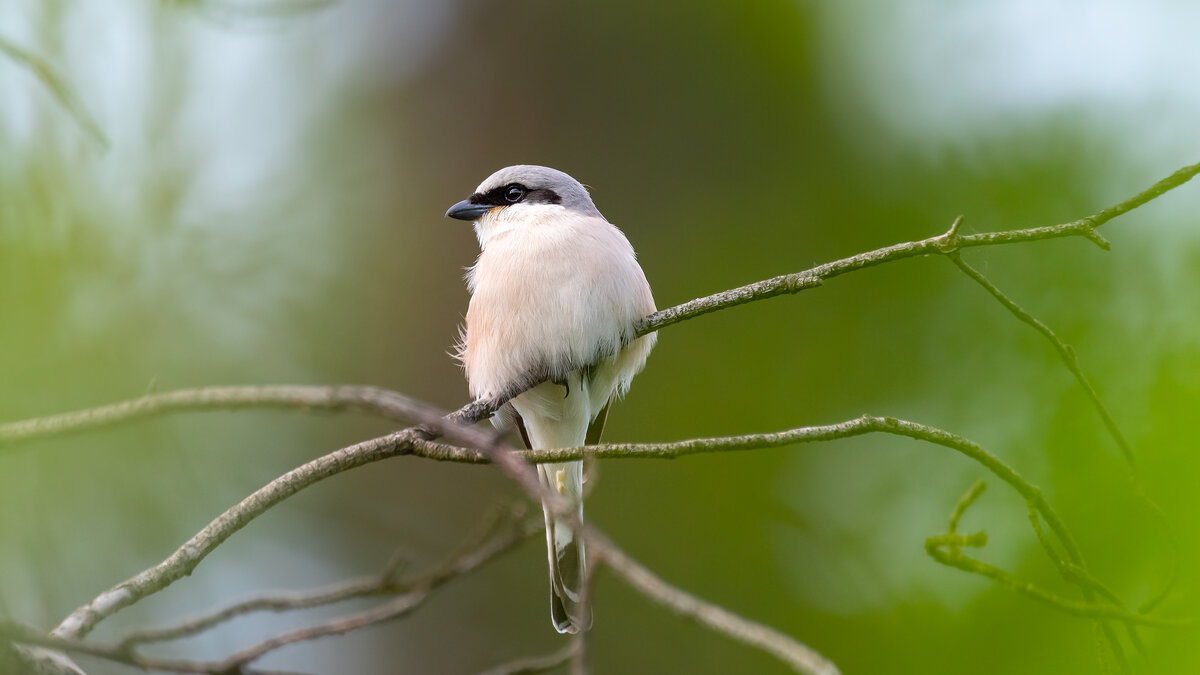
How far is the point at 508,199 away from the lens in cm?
420

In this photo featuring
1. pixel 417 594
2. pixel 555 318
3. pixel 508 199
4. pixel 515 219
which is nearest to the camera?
pixel 417 594

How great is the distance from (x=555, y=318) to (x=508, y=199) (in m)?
0.93

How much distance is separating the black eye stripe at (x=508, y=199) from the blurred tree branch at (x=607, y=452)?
1717 millimetres

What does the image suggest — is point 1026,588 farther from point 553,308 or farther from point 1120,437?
point 553,308

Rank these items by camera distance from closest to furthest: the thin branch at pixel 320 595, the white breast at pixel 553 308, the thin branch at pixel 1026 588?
the thin branch at pixel 1026 588 → the thin branch at pixel 320 595 → the white breast at pixel 553 308

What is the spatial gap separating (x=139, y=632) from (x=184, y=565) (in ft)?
1.79

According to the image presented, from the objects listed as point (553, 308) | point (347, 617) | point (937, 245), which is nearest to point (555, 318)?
point (553, 308)

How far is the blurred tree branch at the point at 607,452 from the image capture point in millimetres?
1269

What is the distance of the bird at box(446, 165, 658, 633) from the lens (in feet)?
11.4

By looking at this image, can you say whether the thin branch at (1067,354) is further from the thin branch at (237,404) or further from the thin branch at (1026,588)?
the thin branch at (237,404)

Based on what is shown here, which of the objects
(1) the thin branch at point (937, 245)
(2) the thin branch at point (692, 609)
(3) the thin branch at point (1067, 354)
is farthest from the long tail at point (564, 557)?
(2) the thin branch at point (692, 609)

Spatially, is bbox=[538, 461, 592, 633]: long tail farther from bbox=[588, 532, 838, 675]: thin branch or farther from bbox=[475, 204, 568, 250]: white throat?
bbox=[588, 532, 838, 675]: thin branch

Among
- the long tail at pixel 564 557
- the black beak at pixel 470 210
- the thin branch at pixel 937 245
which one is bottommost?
the long tail at pixel 564 557

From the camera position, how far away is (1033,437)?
10.6 ft
